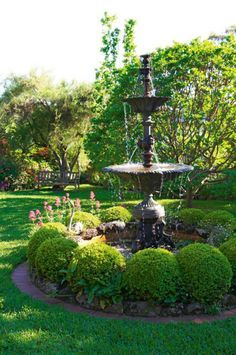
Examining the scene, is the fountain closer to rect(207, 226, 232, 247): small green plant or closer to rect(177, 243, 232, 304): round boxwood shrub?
rect(207, 226, 232, 247): small green plant

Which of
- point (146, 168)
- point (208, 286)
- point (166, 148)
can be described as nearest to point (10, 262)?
point (146, 168)

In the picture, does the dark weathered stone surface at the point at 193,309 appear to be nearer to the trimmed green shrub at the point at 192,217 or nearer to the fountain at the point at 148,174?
the fountain at the point at 148,174

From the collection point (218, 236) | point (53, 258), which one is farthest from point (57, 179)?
point (53, 258)

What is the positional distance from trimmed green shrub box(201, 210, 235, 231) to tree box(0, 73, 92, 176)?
51.0 feet

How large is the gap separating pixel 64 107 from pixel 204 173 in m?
13.1

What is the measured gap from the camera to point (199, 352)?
4.20 meters

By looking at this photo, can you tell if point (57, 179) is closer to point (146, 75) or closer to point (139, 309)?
point (146, 75)

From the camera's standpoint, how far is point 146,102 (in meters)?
6.89

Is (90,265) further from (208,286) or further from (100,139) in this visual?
(100,139)

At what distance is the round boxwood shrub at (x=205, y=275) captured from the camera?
520 cm

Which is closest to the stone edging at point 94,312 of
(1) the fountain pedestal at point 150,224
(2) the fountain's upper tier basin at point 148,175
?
(1) the fountain pedestal at point 150,224

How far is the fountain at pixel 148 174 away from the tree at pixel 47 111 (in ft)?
52.9

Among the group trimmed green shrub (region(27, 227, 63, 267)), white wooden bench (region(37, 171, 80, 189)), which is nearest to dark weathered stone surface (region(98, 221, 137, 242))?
trimmed green shrub (region(27, 227, 63, 267))

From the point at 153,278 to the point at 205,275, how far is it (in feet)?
2.41
